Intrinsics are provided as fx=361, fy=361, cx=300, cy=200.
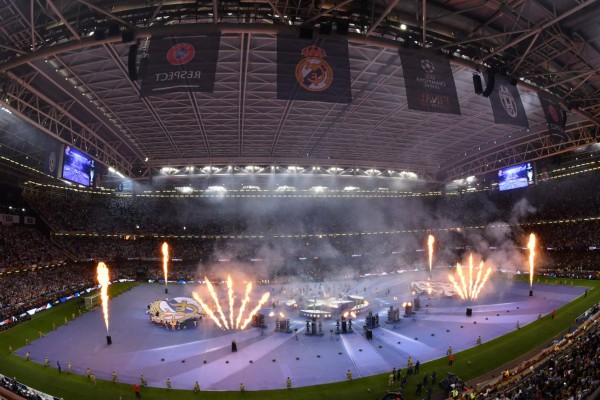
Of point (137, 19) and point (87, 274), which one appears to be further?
point (87, 274)

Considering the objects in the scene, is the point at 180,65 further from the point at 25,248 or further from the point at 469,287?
the point at 25,248

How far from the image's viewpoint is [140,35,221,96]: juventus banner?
11.5 metres

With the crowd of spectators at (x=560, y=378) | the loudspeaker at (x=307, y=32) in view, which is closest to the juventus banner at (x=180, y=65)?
the loudspeaker at (x=307, y=32)

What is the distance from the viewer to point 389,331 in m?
28.0

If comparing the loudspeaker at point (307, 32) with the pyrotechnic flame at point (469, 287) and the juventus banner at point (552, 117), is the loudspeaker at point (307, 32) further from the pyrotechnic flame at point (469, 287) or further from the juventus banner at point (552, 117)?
the pyrotechnic flame at point (469, 287)

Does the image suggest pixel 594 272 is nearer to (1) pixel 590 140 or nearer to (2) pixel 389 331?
(1) pixel 590 140

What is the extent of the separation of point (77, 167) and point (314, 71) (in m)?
23.0

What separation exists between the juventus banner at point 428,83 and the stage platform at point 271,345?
15.2 m

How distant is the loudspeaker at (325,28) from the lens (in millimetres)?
14180

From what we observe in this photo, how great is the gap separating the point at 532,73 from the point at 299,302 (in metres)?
27.6

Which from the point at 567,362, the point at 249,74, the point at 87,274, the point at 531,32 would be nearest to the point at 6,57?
the point at 249,74

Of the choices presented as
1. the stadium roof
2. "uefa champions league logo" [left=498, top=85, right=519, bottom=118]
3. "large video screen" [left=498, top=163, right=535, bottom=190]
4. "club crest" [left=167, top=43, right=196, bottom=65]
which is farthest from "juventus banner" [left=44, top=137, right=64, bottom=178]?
"large video screen" [left=498, top=163, right=535, bottom=190]

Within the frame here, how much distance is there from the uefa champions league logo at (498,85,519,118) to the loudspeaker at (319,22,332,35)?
347 inches

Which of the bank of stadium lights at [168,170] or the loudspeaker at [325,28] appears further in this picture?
the bank of stadium lights at [168,170]
